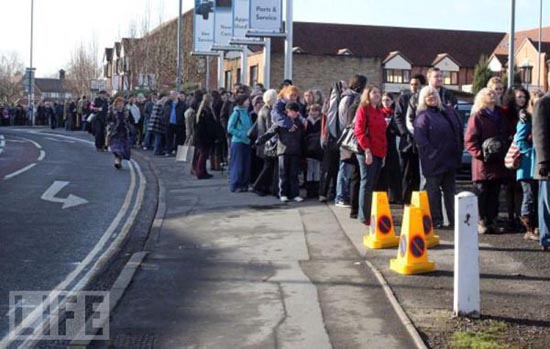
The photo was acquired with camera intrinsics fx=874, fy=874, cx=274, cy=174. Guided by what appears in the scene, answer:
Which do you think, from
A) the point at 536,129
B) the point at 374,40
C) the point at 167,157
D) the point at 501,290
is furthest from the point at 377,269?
the point at 374,40

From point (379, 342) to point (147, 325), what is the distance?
1859 mm

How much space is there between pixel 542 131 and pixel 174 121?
54.5 feet

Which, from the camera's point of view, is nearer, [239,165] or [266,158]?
[266,158]

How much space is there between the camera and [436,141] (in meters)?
10.8

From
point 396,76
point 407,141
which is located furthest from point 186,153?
point 396,76

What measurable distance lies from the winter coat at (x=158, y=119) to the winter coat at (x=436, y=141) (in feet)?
51.0

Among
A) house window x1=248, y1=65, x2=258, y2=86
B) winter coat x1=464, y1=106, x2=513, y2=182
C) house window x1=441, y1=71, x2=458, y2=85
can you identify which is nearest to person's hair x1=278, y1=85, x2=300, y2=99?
winter coat x1=464, y1=106, x2=513, y2=182

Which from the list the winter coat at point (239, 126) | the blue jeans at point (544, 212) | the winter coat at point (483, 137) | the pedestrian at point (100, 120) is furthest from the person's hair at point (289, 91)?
the pedestrian at point (100, 120)

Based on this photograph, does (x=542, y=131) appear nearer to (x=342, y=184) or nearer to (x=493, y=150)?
(x=493, y=150)

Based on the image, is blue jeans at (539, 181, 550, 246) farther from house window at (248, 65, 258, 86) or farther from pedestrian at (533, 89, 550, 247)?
house window at (248, 65, 258, 86)

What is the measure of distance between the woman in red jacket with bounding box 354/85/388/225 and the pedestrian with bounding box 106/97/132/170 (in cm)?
1062

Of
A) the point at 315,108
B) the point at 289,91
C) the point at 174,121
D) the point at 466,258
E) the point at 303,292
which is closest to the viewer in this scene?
the point at 466,258

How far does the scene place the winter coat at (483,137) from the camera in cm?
1080

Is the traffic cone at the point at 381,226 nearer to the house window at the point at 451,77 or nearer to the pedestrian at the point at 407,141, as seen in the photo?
the pedestrian at the point at 407,141
